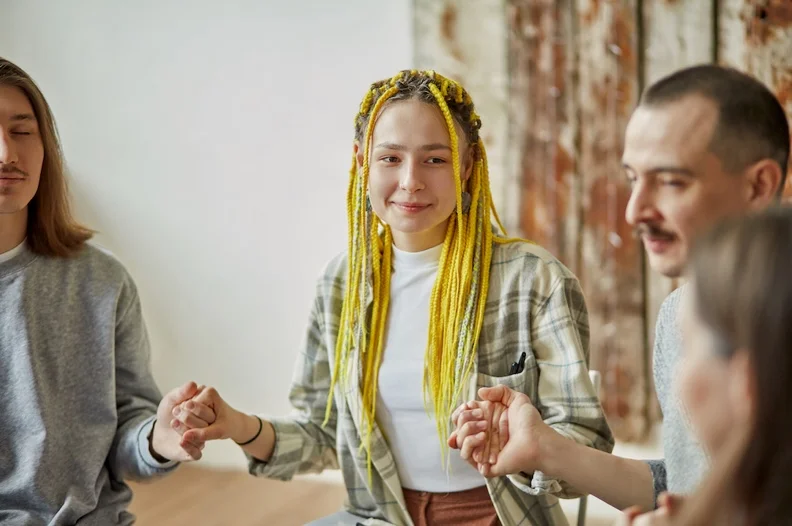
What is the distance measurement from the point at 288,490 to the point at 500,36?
1952 millimetres

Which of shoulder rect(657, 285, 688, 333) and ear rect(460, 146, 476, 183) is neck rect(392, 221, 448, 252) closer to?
ear rect(460, 146, 476, 183)

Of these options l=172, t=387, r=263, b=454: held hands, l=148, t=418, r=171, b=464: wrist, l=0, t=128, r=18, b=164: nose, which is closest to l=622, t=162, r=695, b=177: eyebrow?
l=172, t=387, r=263, b=454: held hands

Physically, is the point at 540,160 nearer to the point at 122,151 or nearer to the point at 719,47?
the point at 719,47

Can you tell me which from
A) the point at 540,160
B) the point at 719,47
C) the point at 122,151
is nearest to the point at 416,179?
the point at 540,160

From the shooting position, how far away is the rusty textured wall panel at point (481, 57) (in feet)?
10.0

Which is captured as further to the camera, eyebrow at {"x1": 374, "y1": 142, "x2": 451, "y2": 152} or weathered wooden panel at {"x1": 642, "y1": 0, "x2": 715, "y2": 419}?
weathered wooden panel at {"x1": 642, "y1": 0, "x2": 715, "y2": 419}

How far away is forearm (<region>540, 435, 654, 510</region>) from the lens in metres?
1.25

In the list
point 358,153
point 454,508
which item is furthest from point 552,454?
point 358,153

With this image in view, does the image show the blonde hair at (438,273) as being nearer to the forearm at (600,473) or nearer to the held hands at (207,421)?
the held hands at (207,421)

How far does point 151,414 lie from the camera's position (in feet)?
5.66

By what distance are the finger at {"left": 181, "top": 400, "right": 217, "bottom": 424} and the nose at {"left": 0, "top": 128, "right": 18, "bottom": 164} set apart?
0.57 m

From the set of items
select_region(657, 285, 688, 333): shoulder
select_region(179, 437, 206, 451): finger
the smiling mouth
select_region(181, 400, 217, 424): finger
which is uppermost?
the smiling mouth

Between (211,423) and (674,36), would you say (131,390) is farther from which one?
(674,36)

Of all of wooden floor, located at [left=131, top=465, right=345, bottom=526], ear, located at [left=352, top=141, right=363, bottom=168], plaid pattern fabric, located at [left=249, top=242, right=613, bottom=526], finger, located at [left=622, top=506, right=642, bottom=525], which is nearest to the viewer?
finger, located at [left=622, top=506, right=642, bottom=525]
